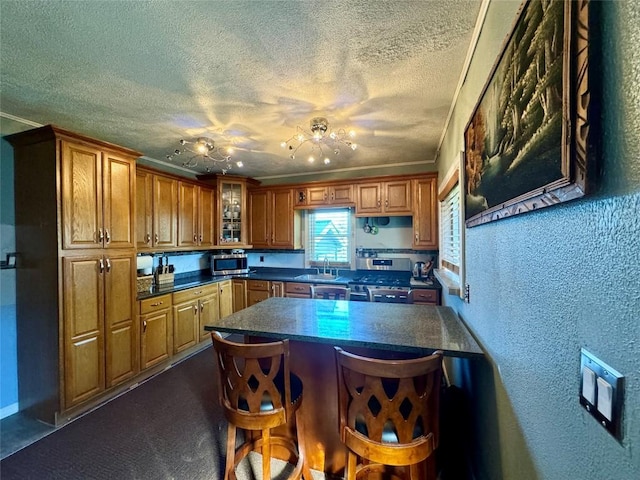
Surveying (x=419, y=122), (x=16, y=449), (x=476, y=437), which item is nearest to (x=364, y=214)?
(x=419, y=122)

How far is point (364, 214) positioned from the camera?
404cm

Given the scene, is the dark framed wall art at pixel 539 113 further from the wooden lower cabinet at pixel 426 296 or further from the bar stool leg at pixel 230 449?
Result: the wooden lower cabinet at pixel 426 296

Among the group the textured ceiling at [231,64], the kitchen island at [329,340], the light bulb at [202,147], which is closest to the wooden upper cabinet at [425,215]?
the textured ceiling at [231,64]

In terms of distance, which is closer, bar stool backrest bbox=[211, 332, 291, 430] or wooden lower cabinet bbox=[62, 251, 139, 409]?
bar stool backrest bbox=[211, 332, 291, 430]

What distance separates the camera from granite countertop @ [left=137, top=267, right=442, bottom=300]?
337 cm

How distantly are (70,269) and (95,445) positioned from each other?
1.35m

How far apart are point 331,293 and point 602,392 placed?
236 cm

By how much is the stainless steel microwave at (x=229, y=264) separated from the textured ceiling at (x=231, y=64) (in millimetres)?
2181

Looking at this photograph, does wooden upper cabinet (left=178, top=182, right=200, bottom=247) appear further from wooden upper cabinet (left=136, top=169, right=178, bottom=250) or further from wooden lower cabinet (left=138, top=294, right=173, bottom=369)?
wooden lower cabinet (left=138, top=294, right=173, bottom=369)

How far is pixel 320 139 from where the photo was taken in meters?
2.78

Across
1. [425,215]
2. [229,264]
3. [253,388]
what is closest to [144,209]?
[229,264]

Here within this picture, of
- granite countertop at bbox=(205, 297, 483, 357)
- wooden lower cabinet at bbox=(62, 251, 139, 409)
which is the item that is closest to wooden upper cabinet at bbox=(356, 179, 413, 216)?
granite countertop at bbox=(205, 297, 483, 357)

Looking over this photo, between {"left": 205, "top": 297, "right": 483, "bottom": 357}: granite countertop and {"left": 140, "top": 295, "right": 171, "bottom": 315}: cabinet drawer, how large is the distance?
1.54m

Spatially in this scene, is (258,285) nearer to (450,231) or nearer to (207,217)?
(207,217)
